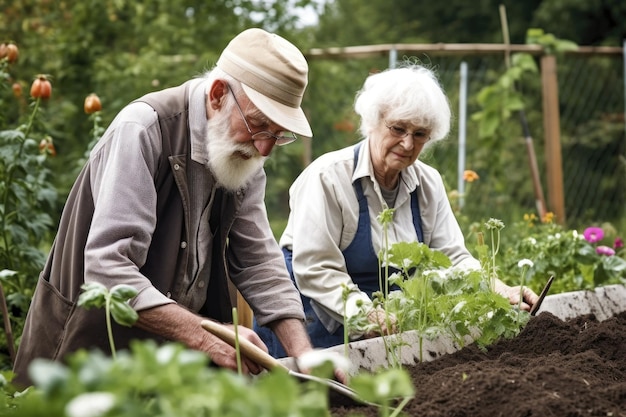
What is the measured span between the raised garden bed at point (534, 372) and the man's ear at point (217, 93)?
84 cm

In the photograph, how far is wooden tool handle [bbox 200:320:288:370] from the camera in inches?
88.8

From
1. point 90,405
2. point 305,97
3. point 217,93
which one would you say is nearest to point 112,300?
point 90,405

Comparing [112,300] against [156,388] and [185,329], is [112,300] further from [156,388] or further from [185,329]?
[156,388]

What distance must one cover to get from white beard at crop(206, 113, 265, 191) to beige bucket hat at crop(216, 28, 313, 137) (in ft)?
0.40

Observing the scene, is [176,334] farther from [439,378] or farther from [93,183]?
[439,378]

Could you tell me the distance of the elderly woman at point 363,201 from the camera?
11.4ft

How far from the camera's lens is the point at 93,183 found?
2670 millimetres

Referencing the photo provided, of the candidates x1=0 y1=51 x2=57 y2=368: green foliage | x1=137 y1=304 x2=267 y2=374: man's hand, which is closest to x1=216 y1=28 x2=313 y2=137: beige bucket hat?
x1=137 y1=304 x2=267 y2=374: man's hand

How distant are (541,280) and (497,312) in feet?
5.12

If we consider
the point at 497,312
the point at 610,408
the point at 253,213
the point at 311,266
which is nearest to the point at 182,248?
the point at 253,213

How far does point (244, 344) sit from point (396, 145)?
1520 millimetres

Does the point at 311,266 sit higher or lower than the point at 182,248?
lower

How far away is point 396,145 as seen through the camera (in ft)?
11.9

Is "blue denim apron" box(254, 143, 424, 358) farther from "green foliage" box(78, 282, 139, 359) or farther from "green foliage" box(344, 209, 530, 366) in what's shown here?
"green foliage" box(78, 282, 139, 359)
